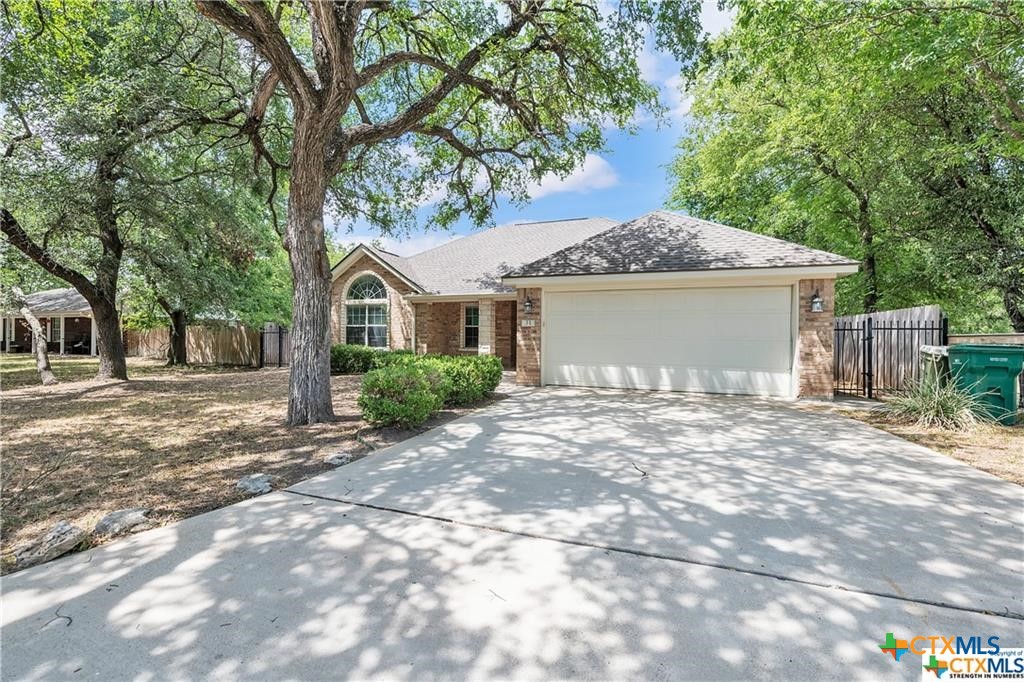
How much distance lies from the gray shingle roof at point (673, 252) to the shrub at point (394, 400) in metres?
5.32

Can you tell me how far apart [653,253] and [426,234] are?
6715 mm

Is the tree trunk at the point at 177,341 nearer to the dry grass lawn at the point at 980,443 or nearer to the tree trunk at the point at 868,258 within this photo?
the dry grass lawn at the point at 980,443

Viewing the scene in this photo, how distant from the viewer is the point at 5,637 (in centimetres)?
216

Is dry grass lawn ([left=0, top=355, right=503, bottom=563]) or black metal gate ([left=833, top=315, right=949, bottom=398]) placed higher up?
black metal gate ([left=833, top=315, right=949, bottom=398])

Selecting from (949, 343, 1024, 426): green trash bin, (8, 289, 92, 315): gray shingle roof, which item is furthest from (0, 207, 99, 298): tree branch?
(949, 343, 1024, 426): green trash bin

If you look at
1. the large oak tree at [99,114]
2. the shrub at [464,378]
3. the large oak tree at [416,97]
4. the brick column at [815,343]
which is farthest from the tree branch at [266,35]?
the brick column at [815,343]

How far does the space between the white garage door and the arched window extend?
7.86m

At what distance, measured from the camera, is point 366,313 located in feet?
56.1

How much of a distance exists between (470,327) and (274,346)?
8.29 m

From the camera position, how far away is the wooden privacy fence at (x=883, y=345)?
9289mm

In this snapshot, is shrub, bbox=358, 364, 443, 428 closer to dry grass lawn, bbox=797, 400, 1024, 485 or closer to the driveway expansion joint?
the driveway expansion joint

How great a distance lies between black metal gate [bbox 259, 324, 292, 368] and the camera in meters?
18.0

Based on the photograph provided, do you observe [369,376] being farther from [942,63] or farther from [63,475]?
[942,63]

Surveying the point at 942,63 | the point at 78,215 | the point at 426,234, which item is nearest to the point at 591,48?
the point at 942,63
